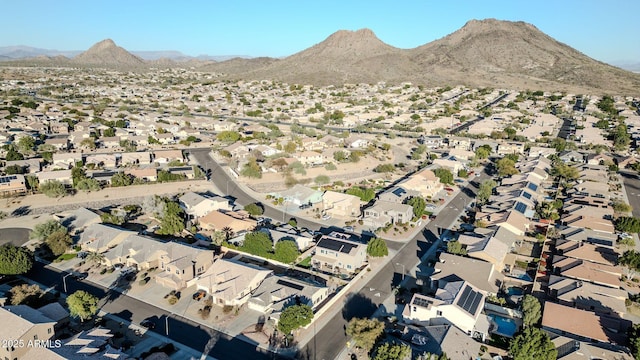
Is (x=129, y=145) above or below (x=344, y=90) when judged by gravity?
below

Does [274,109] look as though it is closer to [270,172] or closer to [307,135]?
[307,135]

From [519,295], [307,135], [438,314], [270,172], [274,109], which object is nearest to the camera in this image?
[438,314]

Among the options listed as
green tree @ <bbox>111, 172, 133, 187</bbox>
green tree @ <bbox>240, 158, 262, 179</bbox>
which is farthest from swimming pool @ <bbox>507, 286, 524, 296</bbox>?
green tree @ <bbox>111, 172, 133, 187</bbox>

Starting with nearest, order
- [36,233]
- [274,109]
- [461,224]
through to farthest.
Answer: [36,233] < [461,224] < [274,109]

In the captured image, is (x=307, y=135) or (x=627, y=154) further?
(x=307, y=135)

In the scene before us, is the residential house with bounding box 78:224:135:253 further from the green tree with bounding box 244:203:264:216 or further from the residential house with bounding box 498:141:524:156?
the residential house with bounding box 498:141:524:156

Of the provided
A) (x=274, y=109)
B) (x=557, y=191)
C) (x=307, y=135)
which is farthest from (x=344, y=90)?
(x=557, y=191)

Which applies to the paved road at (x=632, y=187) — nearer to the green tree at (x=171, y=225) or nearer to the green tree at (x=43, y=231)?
the green tree at (x=171, y=225)

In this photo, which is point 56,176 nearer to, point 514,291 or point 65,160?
point 65,160

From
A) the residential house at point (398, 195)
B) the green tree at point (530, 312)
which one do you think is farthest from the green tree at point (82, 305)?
the residential house at point (398, 195)
